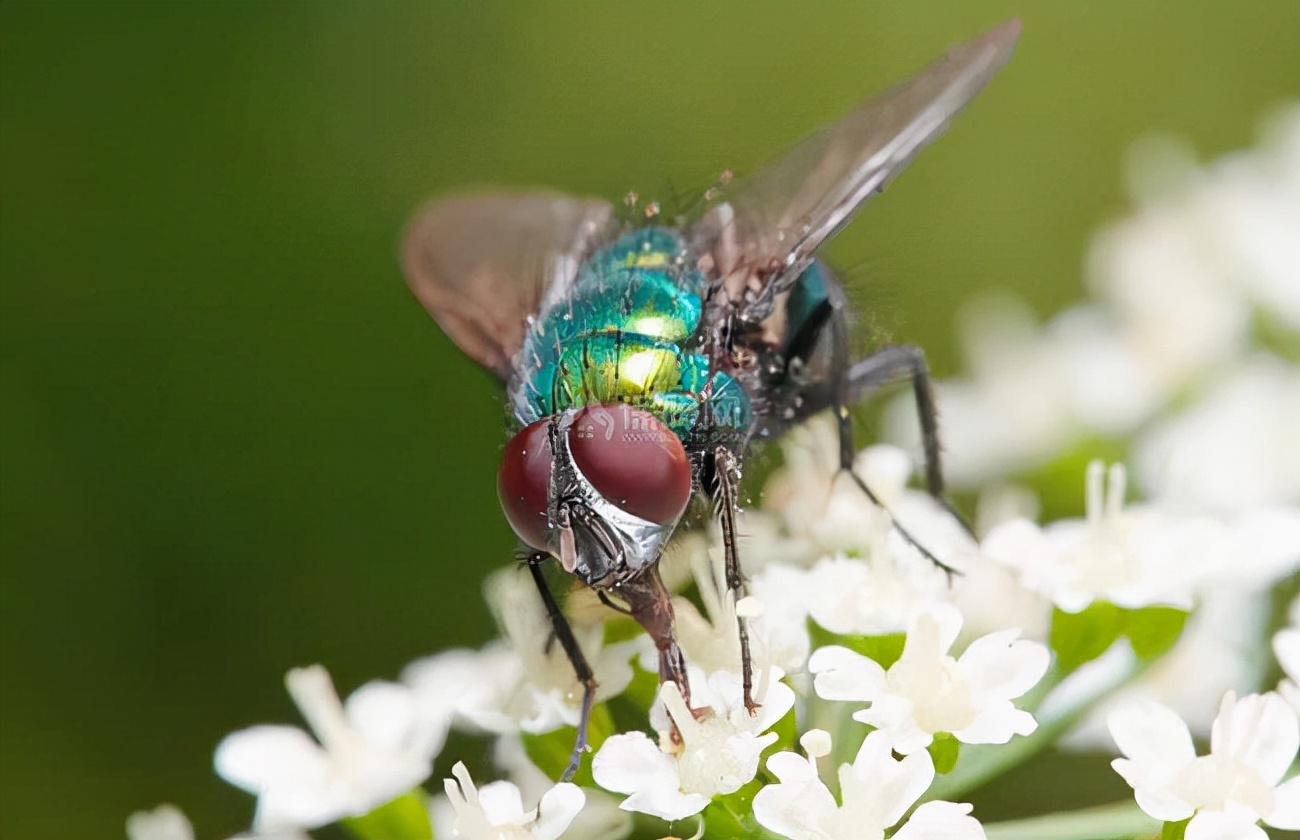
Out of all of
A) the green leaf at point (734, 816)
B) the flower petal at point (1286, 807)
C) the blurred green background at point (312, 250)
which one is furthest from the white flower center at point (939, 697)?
the blurred green background at point (312, 250)

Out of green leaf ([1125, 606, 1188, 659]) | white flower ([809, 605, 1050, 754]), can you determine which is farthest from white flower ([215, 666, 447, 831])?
green leaf ([1125, 606, 1188, 659])

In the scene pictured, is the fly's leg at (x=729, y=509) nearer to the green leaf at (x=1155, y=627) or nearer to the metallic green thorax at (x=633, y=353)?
the metallic green thorax at (x=633, y=353)

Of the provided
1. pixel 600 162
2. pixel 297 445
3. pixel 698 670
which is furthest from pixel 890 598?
pixel 600 162

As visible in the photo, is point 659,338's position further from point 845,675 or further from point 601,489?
point 845,675

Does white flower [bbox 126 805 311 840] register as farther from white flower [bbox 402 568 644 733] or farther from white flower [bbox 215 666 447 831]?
white flower [bbox 402 568 644 733]

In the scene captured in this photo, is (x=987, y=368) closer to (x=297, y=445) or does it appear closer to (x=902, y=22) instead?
(x=902, y=22)

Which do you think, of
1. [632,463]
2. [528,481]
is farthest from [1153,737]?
[528,481]
